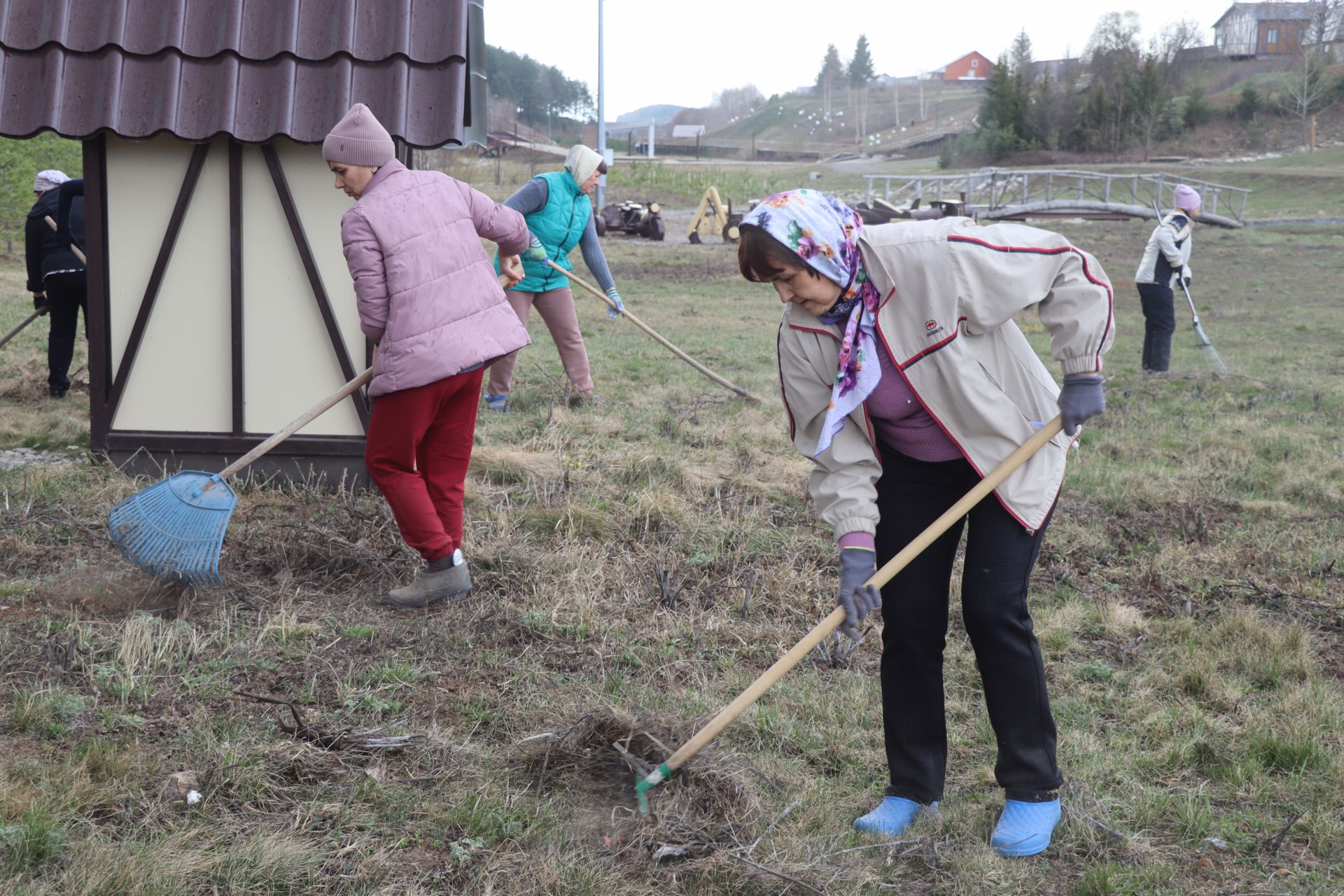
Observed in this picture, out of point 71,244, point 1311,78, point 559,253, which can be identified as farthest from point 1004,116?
point 71,244

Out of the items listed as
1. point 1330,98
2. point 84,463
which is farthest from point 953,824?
point 1330,98

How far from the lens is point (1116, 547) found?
17.1 ft

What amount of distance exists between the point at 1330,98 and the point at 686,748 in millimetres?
53821

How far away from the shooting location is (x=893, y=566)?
Answer: 8.84 feet

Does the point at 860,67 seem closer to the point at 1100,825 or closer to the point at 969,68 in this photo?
the point at 969,68

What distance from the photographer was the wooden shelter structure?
5359 mm

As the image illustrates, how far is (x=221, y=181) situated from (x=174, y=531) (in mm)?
2176

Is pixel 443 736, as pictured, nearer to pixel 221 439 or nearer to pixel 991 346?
pixel 991 346

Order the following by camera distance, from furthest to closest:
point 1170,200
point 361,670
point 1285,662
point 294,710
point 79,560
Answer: point 1170,200 → point 79,560 → point 1285,662 → point 361,670 → point 294,710

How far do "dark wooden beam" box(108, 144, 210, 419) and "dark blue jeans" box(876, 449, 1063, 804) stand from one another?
416cm

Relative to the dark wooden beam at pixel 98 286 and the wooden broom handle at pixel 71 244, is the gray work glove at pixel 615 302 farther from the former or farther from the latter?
the wooden broom handle at pixel 71 244

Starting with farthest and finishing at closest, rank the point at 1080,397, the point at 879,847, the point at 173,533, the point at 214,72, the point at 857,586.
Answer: the point at 214,72
the point at 173,533
the point at 879,847
the point at 857,586
the point at 1080,397

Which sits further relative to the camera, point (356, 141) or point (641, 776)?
point (356, 141)

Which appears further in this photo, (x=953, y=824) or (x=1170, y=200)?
(x=1170, y=200)
